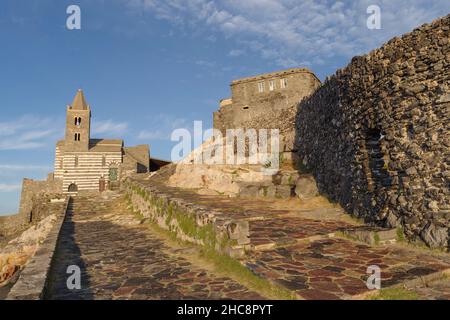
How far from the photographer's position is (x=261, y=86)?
3497cm

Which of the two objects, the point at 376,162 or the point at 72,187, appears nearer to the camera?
the point at 376,162

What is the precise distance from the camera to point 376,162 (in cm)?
827

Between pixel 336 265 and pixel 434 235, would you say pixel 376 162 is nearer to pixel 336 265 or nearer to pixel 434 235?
pixel 434 235

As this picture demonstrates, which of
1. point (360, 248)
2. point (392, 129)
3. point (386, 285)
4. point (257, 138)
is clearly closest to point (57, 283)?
point (386, 285)

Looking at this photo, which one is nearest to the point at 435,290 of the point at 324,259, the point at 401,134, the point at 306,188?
the point at 324,259

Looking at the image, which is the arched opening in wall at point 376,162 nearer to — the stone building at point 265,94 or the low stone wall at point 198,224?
the low stone wall at point 198,224

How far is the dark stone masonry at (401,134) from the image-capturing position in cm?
617

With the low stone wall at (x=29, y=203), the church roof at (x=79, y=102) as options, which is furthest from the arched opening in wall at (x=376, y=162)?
the church roof at (x=79, y=102)

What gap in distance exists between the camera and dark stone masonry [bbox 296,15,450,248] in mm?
6168

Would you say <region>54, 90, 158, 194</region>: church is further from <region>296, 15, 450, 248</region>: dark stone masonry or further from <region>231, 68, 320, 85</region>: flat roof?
<region>296, 15, 450, 248</region>: dark stone masonry

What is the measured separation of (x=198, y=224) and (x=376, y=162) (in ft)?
16.5

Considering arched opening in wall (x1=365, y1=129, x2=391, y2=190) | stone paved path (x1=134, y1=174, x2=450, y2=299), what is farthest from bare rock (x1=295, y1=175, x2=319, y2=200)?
arched opening in wall (x1=365, y1=129, x2=391, y2=190)

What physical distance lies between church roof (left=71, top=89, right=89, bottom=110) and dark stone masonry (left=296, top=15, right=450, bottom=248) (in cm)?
4053
